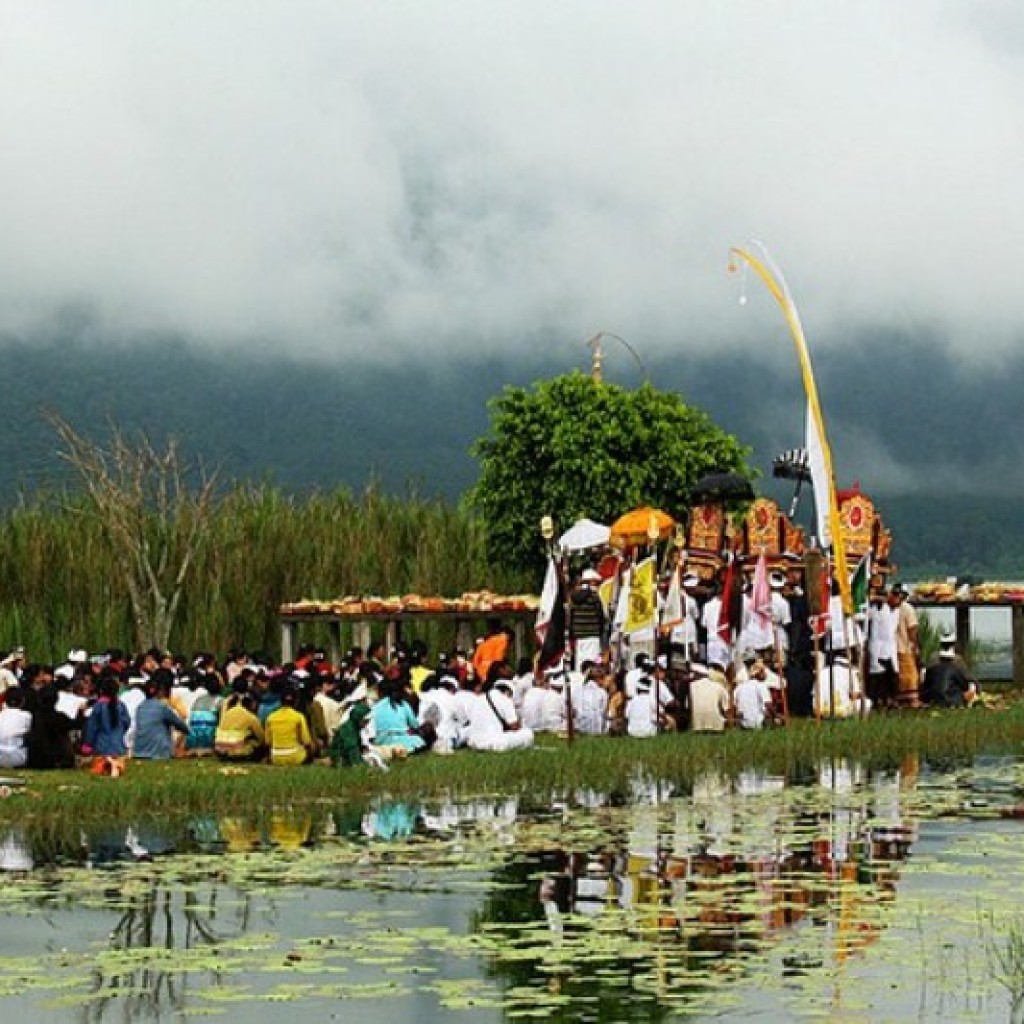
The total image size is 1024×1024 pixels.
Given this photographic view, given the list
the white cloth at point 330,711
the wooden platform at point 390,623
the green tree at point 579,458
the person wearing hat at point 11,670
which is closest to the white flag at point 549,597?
the white cloth at point 330,711

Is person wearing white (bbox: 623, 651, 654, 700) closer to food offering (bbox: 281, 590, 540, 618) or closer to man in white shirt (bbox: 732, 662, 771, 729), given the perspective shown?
man in white shirt (bbox: 732, 662, 771, 729)

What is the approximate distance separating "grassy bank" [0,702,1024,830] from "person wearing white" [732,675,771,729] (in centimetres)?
47

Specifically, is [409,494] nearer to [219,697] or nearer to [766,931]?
[219,697]

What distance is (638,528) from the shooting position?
1387 inches

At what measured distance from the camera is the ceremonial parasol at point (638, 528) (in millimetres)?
34594

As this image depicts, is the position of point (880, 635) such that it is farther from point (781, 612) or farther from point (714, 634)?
point (714, 634)

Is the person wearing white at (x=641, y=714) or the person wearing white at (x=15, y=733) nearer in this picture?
the person wearing white at (x=15, y=733)

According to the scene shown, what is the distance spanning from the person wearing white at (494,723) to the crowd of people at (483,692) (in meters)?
0.02

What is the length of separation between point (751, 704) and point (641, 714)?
189cm

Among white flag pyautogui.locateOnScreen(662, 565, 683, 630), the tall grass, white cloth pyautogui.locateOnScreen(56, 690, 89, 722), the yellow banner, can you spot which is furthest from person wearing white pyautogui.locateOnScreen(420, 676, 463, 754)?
the tall grass

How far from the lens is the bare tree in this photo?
46.5 metres

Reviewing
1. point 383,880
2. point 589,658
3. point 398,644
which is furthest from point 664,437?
point 383,880

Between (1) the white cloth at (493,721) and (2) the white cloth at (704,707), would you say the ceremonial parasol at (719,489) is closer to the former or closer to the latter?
(2) the white cloth at (704,707)

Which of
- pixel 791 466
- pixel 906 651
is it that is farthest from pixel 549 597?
pixel 906 651
